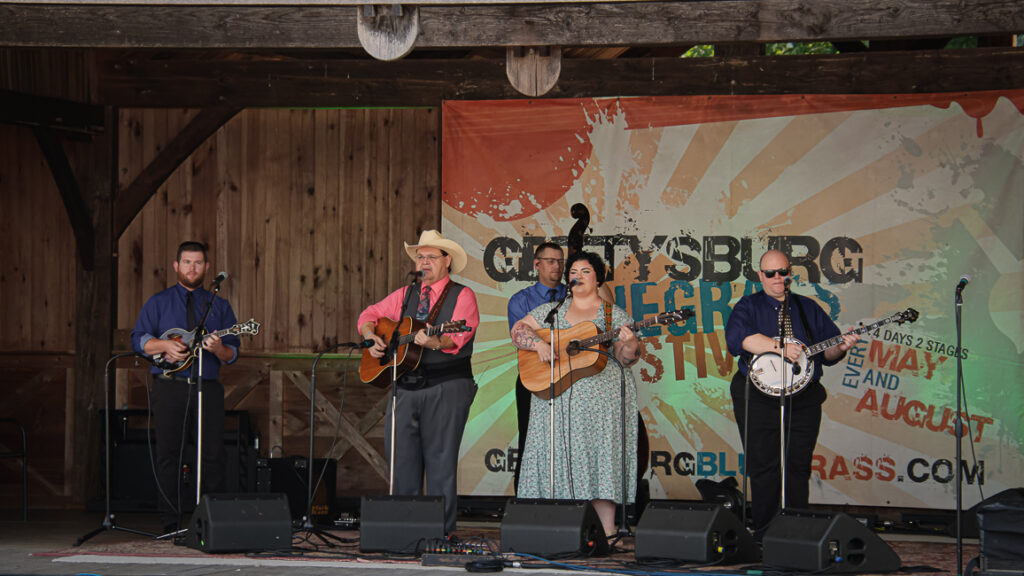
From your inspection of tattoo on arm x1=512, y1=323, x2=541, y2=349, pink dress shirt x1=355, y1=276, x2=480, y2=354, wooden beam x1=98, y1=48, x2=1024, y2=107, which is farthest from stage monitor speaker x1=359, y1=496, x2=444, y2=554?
wooden beam x1=98, y1=48, x2=1024, y2=107

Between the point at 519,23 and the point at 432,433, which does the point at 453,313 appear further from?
the point at 519,23

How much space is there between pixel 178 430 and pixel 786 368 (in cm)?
335

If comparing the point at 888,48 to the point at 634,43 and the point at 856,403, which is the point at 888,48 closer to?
the point at 856,403

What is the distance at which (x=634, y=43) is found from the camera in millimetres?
5652

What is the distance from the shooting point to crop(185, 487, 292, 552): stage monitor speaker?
5358 millimetres

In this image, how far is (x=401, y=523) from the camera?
5.31 metres

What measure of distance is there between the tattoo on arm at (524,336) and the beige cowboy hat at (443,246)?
557mm

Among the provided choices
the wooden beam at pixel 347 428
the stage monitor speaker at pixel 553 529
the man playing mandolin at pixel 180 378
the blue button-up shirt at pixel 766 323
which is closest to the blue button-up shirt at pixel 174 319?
the man playing mandolin at pixel 180 378

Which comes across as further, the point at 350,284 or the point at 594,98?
the point at 350,284

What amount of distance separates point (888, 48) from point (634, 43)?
11.2 ft

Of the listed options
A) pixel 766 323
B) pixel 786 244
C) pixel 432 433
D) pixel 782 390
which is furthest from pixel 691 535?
pixel 786 244

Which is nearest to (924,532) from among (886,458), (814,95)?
(886,458)

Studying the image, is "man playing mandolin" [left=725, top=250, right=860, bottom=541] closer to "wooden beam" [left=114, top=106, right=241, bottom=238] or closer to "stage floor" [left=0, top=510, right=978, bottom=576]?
"stage floor" [left=0, top=510, right=978, bottom=576]

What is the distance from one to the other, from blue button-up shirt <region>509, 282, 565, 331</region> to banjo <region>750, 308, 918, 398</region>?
4.38ft
